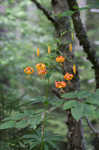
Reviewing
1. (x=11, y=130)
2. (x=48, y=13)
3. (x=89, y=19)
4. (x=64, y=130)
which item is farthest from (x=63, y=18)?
(x=89, y=19)

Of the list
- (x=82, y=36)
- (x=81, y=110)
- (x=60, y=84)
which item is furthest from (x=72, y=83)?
(x=81, y=110)

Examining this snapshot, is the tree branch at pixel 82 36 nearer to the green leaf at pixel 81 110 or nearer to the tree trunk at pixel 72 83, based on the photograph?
the tree trunk at pixel 72 83

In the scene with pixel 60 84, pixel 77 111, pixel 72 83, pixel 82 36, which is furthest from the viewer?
pixel 72 83

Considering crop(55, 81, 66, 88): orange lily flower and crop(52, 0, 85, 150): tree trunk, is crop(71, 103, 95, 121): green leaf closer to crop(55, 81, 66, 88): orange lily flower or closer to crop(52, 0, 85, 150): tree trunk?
crop(55, 81, 66, 88): orange lily flower

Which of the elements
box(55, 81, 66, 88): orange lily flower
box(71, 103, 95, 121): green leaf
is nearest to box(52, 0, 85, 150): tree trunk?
box(55, 81, 66, 88): orange lily flower

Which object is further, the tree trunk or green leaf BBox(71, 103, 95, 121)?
the tree trunk

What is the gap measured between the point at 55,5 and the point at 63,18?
0.88 ft

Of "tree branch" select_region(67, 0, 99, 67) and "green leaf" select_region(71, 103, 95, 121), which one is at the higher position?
"tree branch" select_region(67, 0, 99, 67)

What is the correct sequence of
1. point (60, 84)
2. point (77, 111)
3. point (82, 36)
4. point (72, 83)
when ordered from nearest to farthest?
point (77, 111)
point (60, 84)
point (82, 36)
point (72, 83)

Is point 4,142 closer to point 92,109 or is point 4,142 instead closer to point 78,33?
point 78,33

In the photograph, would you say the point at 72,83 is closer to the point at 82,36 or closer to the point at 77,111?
the point at 82,36

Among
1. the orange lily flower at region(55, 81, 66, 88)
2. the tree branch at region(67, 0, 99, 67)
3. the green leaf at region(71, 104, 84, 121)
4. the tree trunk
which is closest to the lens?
the green leaf at region(71, 104, 84, 121)

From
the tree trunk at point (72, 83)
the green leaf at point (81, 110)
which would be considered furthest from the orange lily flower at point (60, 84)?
the tree trunk at point (72, 83)

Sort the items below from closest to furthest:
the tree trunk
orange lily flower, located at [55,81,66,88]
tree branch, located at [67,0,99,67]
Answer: orange lily flower, located at [55,81,66,88]
tree branch, located at [67,0,99,67]
the tree trunk
